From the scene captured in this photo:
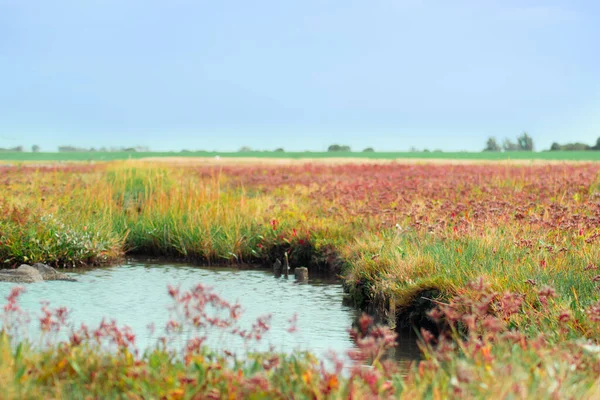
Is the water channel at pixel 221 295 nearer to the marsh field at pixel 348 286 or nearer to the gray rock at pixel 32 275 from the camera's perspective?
the marsh field at pixel 348 286

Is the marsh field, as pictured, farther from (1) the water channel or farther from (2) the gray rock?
(2) the gray rock

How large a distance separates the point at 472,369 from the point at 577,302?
10.8 ft

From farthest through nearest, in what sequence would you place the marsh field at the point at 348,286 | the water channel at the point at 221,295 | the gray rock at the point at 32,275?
the gray rock at the point at 32,275
the water channel at the point at 221,295
the marsh field at the point at 348,286

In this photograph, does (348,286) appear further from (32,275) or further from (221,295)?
(32,275)

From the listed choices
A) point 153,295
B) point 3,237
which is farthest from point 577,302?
point 3,237

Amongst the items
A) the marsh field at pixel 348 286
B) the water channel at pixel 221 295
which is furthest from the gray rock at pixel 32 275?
the marsh field at pixel 348 286

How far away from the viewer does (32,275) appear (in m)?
12.0

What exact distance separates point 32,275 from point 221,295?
3858 millimetres

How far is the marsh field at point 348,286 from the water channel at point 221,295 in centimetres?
23

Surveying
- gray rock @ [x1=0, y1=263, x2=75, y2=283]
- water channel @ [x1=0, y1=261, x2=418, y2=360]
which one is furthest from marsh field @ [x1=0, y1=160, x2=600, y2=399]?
gray rock @ [x1=0, y1=263, x2=75, y2=283]

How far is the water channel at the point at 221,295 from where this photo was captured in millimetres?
8336

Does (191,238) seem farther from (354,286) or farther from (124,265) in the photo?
(354,286)

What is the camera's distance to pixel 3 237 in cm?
1362

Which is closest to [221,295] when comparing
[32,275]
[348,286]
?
[348,286]
